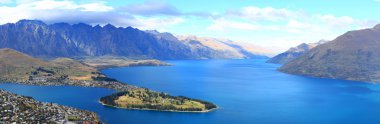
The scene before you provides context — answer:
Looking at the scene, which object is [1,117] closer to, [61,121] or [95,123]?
[61,121]

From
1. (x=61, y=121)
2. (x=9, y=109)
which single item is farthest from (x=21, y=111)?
(x=61, y=121)

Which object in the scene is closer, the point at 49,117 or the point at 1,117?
the point at 1,117

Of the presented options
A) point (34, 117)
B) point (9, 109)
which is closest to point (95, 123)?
point (34, 117)

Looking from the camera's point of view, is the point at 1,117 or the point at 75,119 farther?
the point at 75,119

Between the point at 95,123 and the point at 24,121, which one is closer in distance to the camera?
the point at 24,121

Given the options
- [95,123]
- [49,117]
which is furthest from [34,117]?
[95,123]

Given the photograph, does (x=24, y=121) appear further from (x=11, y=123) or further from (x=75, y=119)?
(x=75, y=119)

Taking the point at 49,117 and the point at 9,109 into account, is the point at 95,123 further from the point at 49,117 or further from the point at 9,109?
the point at 9,109
